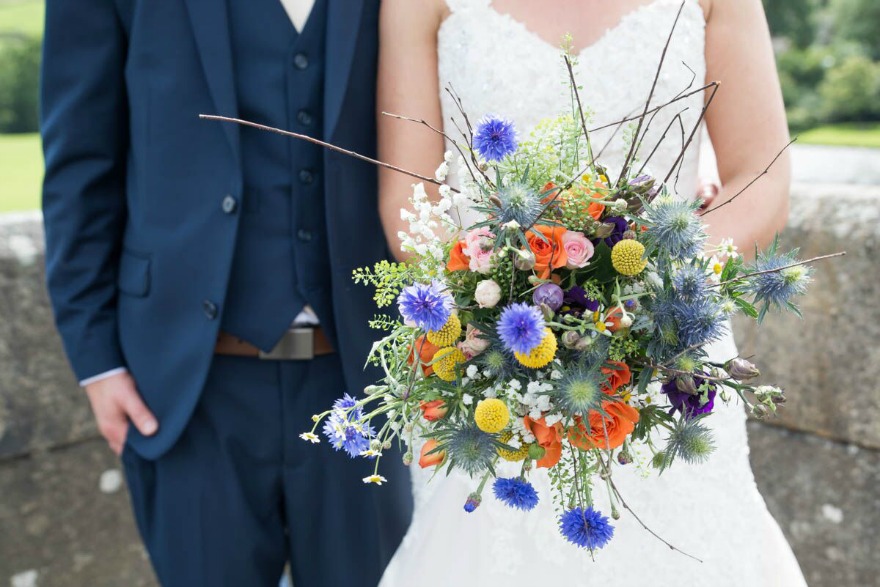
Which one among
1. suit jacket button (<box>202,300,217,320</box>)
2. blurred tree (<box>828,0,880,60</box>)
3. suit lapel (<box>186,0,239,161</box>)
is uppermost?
blurred tree (<box>828,0,880,60</box>)

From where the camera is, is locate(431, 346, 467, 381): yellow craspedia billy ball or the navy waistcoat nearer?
locate(431, 346, 467, 381): yellow craspedia billy ball

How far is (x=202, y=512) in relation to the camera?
2182 millimetres

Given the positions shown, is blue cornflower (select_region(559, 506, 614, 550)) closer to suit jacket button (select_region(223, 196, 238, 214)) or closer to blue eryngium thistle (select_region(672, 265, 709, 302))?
blue eryngium thistle (select_region(672, 265, 709, 302))

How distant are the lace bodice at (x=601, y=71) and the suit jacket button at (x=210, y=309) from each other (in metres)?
0.73

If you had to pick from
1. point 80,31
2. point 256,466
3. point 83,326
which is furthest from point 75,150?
point 256,466

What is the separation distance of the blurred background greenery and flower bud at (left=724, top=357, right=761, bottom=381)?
15.5 ft

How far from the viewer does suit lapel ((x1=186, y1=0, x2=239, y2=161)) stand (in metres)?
1.96

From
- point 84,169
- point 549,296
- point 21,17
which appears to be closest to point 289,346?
point 84,169

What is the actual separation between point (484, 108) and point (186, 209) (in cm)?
72

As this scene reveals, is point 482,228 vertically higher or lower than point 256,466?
higher

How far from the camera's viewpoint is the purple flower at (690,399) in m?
1.30

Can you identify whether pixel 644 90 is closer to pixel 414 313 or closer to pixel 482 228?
pixel 482 228

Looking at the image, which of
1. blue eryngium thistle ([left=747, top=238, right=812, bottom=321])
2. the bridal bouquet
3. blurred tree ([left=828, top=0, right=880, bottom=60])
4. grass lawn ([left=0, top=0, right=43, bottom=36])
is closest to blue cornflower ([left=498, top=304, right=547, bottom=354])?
the bridal bouquet

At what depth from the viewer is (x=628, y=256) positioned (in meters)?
1.24
